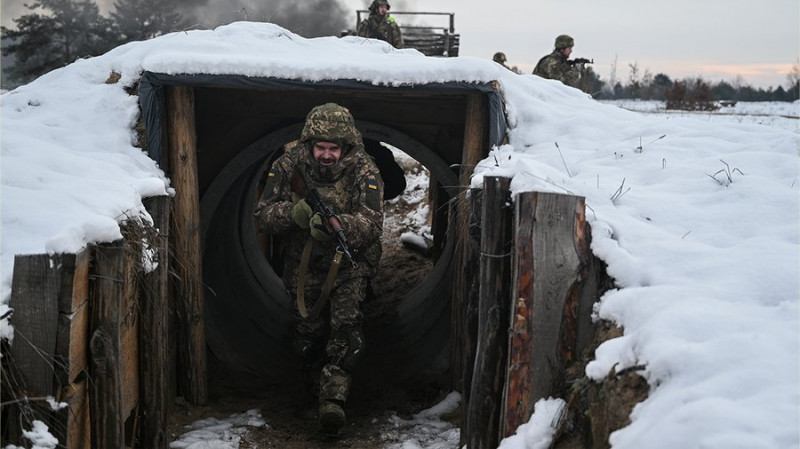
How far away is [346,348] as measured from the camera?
19.2ft

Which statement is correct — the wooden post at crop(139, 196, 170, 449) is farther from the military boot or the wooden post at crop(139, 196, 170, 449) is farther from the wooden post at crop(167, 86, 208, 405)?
the military boot

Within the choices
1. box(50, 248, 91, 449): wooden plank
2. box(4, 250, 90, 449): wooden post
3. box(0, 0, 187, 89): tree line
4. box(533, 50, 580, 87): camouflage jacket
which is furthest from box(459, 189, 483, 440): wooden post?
box(0, 0, 187, 89): tree line

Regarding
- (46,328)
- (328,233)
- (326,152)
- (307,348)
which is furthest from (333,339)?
(46,328)

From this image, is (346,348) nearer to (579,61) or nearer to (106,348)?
(106,348)

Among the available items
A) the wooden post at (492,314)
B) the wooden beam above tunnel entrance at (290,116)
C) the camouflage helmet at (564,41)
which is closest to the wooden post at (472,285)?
the wooden post at (492,314)

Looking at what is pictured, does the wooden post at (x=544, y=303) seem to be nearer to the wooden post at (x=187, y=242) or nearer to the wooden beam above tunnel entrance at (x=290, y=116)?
the wooden post at (x=187, y=242)

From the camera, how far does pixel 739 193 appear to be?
14.4ft

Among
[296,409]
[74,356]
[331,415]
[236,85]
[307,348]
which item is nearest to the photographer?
[74,356]

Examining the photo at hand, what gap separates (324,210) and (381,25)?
28.1ft

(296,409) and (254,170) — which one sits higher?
(254,170)

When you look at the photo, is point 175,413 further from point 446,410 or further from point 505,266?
point 505,266

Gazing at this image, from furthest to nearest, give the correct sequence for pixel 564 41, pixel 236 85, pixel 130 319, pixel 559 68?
pixel 559 68 → pixel 564 41 → pixel 236 85 → pixel 130 319

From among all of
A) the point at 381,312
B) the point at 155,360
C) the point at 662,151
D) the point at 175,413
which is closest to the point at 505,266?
the point at 662,151

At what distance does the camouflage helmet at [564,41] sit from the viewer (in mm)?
12930
